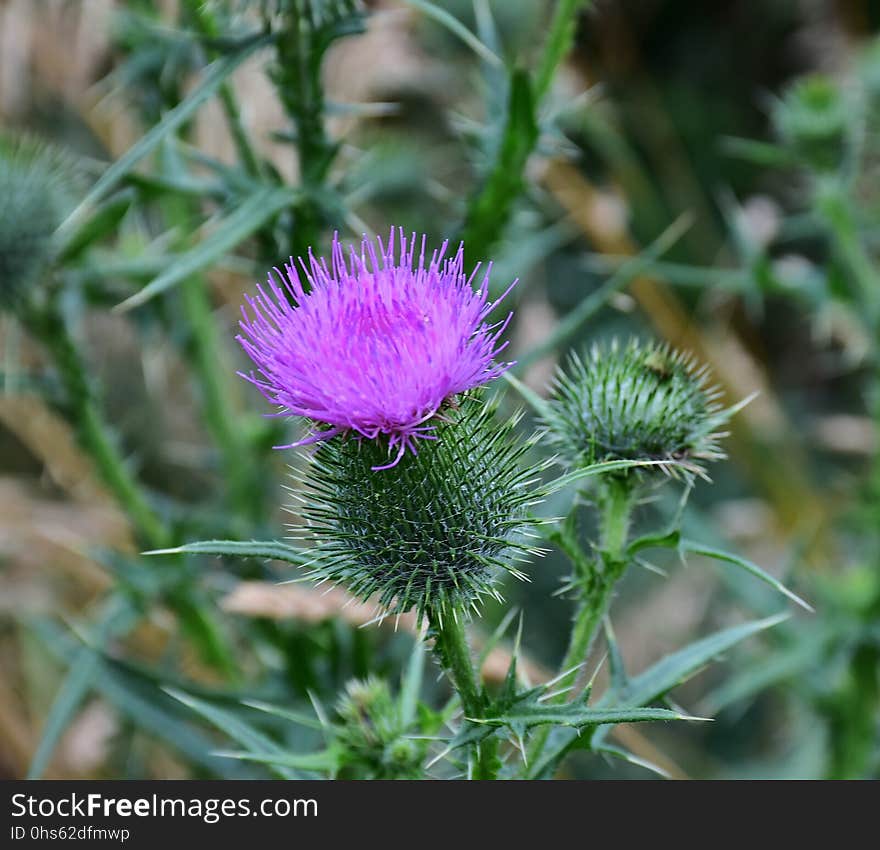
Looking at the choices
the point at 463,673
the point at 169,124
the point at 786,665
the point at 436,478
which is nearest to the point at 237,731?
the point at 463,673

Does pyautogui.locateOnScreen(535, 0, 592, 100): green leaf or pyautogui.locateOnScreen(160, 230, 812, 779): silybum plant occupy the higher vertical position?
pyautogui.locateOnScreen(535, 0, 592, 100): green leaf

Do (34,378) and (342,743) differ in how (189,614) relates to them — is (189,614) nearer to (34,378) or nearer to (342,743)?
(34,378)

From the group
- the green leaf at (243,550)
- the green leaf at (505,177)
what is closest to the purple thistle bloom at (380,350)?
the green leaf at (243,550)

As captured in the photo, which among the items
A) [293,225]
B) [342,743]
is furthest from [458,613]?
[293,225]

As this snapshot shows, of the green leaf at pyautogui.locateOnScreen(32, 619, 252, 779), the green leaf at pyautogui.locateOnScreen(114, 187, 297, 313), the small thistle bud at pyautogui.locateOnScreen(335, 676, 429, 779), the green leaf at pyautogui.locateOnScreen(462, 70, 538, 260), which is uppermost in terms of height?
the green leaf at pyautogui.locateOnScreen(462, 70, 538, 260)

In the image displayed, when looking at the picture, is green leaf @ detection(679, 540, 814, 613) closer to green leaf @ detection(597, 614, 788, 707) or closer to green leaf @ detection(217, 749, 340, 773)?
green leaf @ detection(597, 614, 788, 707)

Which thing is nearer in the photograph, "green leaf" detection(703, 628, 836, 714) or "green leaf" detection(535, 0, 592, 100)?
"green leaf" detection(535, 0, 592, 100)

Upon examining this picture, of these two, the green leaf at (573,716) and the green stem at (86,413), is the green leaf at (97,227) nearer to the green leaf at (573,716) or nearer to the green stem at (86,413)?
the green stem at (86,413)

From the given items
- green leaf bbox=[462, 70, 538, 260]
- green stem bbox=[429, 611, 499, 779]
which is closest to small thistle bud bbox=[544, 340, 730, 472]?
green stem bbox=[429, 611, 499, 779]
